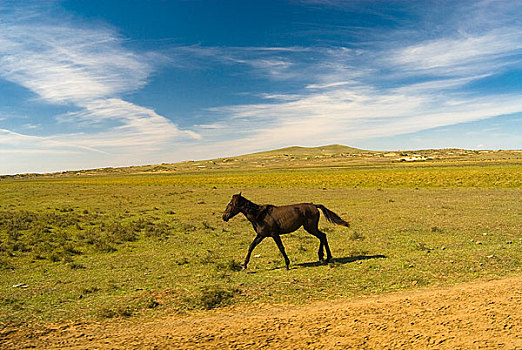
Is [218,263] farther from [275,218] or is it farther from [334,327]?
[334,327]

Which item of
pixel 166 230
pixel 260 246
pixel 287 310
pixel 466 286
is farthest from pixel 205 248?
pixel 466 286

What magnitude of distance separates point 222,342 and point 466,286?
20.4 ft

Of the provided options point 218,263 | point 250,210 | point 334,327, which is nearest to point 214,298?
point 334,327

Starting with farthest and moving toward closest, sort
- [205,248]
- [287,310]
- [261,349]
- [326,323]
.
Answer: [205,248]
[287,310]
[326,323]
[261,349]

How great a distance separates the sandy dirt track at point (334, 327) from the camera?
5746 millimetres

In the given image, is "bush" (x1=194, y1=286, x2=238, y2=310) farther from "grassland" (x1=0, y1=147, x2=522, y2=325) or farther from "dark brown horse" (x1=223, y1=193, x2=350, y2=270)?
"dark brown horse" (x1=223, y1=193, x2=350, y2=270)

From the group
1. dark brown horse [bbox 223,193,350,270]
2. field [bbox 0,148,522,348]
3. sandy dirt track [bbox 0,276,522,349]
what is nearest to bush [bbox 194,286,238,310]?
Result: field [bbox 0,148,522,348]

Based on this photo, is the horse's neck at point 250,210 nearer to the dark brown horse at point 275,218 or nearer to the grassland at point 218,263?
the dark brown horse at point 275,218

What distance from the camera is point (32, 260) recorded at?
14242mm

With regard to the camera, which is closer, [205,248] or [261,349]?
[261,349]

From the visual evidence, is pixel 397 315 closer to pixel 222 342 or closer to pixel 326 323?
pixel 326 323

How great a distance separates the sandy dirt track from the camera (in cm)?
575

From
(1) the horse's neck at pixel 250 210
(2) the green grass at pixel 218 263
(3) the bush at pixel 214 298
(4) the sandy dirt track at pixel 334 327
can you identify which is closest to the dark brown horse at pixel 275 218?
(1) the horse's neck at pixel 250 210

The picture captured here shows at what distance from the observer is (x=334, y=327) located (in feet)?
21.0
